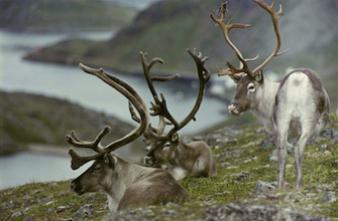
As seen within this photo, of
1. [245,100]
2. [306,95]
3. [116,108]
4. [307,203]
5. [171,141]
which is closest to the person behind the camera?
[307,203]

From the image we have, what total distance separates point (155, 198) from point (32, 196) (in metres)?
10.3

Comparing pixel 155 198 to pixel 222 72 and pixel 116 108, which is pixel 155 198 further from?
pixel 116 108

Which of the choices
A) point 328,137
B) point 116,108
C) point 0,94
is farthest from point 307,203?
point 0,94

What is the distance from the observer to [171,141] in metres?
20.6

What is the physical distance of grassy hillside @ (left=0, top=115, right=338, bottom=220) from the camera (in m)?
12.3

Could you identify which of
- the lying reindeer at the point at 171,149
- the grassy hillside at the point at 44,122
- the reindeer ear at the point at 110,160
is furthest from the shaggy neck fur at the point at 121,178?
the grassy hillside at the point at 44,122

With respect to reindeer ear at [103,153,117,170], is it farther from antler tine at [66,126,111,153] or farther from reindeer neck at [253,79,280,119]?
reindeer neck at [253,79,280,119]

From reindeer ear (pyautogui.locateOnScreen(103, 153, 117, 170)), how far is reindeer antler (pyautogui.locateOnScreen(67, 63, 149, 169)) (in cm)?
10

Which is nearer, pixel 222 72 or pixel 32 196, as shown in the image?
pixel 222 72

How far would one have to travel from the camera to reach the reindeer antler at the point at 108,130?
14867mm

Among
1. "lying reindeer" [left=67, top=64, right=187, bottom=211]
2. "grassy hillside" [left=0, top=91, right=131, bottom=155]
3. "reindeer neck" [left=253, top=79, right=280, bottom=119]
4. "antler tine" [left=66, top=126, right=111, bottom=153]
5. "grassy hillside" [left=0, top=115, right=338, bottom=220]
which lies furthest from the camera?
"grassy hillside" [left=0, top=91, right=131, bottom=155]

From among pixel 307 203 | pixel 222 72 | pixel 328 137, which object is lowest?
pixel 307 203

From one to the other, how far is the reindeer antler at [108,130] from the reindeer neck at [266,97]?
8.42ft

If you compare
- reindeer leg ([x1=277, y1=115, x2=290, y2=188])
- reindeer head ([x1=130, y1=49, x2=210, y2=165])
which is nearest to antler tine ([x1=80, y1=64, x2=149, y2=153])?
reindeer leg ([x1=277, y1=115, x2=290, y2=188])
